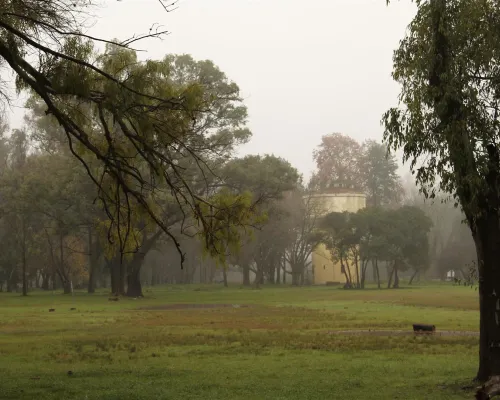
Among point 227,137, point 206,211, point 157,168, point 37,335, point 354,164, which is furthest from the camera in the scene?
point 354,164

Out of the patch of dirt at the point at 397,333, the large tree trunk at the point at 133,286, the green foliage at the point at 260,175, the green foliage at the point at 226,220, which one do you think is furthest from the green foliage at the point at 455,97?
the large tree trunk at the point at 133,286

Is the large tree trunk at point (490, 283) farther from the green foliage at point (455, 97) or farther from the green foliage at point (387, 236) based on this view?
the green foliage at point (387, 236)

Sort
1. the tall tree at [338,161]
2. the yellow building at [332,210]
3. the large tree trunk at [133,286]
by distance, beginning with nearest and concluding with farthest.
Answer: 1. the large tree trunk at [133,286]
2. the yellow building at [332,210]
3. the tall tree at [338,161]

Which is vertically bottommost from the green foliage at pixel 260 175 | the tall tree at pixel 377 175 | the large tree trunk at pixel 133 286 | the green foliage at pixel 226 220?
the large tree trunk at pixel 133 286

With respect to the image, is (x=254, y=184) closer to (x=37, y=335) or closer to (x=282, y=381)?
(x=37, y=335)

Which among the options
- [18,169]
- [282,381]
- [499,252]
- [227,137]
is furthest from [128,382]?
[18,169]

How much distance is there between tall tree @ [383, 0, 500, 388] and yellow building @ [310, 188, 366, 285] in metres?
68.3

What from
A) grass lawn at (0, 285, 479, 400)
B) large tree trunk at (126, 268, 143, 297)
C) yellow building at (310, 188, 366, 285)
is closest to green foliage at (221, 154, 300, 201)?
large tree trunk at (126, 268, 143, 297)

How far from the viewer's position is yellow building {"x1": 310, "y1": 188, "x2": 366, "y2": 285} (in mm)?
83562

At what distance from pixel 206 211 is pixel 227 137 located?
44405mm

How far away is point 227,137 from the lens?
185ft

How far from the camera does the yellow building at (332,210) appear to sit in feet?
274

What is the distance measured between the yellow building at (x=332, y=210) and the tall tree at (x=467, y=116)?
6833 cm

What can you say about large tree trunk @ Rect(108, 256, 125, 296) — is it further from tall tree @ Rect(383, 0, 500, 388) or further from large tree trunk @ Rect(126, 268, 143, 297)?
tall tree @ Rect(383, 0, 500, 388)
